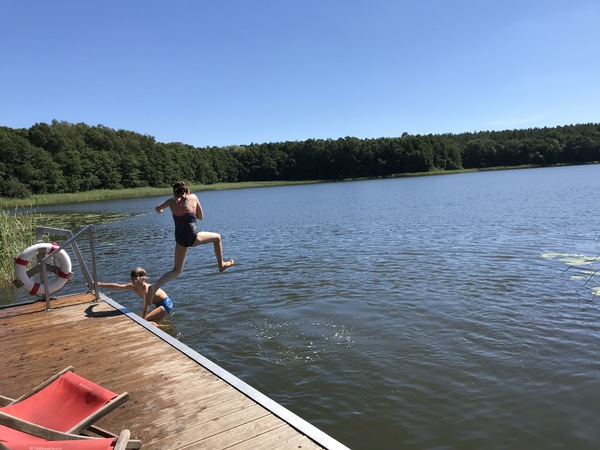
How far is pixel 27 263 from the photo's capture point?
7398mm

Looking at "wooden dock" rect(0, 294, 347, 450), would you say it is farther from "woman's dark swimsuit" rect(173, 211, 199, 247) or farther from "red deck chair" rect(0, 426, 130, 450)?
"woman's dark swimsuit" rect(173, 211, 199, 247)

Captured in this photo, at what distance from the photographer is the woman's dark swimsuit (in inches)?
269

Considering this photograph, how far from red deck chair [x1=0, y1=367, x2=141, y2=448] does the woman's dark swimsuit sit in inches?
131

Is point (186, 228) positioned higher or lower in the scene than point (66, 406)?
higher

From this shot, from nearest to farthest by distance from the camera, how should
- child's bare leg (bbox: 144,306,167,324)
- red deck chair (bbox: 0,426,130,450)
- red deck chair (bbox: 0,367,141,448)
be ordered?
red deck chair (bbox: 0,426,130,450)
red deck chair (bbox: 0,367,141,448)
child's bare leg (bbox: 144,306,167,324)

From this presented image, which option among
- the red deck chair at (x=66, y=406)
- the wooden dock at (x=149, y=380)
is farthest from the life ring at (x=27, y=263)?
the red deck chair at (x=66, y=406)

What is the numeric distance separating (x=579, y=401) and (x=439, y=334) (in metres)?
2.20

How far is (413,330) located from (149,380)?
4.14 metres

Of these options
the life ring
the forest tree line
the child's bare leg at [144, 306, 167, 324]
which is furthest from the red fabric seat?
the forest tree line

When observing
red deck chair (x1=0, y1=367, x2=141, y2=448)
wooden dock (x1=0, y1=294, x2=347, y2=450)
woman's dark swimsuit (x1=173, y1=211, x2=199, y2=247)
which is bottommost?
wooden dock (x1=0, y1=294, x2=347, y2=450)

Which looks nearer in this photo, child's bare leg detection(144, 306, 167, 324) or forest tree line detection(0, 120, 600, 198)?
child's bare leg detection(144, 306, 167, 324)

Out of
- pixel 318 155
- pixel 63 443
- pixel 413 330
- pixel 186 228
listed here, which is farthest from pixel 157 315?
pixel 318 155

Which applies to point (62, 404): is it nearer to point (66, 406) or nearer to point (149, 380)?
point (66, 406)

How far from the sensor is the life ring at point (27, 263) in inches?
286
